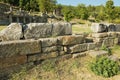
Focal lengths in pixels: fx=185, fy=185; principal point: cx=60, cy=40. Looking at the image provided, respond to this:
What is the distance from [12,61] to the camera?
460cm

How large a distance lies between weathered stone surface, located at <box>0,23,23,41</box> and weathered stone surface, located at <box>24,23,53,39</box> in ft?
0.88

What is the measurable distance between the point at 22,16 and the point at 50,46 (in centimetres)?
3478

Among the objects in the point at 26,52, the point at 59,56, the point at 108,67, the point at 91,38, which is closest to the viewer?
the point at 26,52

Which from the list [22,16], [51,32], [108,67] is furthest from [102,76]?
[22,16]

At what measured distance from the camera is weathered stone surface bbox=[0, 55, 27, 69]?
445cm

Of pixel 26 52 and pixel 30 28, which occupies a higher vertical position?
pixel 30 28

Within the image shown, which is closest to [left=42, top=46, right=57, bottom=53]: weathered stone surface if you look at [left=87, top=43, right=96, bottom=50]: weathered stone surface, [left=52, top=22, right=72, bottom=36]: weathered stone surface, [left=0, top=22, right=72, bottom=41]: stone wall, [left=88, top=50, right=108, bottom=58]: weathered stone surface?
[left=0, top=22, right=72, bottom=41]: stone wall

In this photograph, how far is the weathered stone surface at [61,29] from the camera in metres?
5.86

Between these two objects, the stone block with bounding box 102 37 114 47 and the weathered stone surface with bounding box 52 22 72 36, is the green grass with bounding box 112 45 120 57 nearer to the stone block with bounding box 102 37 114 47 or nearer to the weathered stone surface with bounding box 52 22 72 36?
the stone block with bounding box 102 37 114 47

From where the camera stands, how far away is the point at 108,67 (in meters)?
5.17

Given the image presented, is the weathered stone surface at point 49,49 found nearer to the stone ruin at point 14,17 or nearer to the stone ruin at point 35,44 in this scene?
the stone ruin at point 35,44

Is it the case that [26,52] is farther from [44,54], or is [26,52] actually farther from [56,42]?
[56,42]

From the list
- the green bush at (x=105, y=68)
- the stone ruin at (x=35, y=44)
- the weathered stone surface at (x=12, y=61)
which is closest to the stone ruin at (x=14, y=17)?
the stone ruin at (x=35, y=44)

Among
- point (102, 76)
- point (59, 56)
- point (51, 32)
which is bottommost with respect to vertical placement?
point (102, 76)
